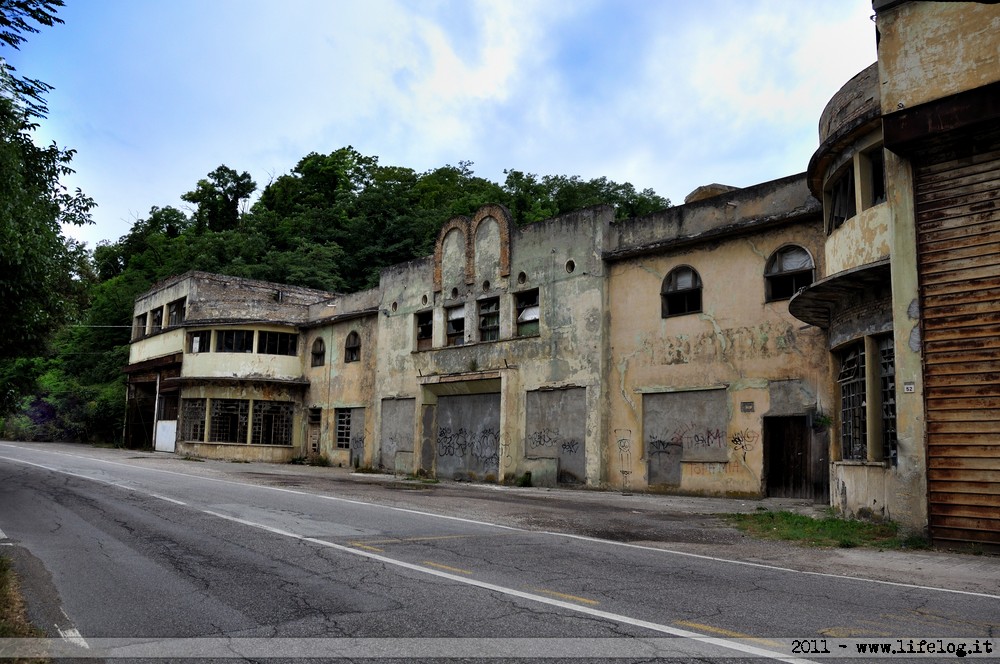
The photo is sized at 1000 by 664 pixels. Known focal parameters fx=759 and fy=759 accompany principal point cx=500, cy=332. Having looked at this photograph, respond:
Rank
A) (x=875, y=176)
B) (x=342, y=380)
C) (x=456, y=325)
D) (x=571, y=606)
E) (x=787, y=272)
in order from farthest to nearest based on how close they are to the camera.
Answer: (x=342, y=380) < (x=456, y=325) < (x=787, y=272) < (x=875, y=176) < (x=571, y=606)

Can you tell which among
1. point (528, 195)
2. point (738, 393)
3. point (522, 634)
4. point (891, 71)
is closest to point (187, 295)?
point (528, 195)

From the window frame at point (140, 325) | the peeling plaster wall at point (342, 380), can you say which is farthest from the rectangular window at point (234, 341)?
the window frame at point (140, 325)

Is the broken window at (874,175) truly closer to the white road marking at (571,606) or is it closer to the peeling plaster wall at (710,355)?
the peeling plaster wall at (710,355)

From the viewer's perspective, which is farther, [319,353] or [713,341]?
[319,353]

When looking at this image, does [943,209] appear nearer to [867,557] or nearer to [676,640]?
[867,557]

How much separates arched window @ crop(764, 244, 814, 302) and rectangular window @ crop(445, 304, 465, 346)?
35.2ft

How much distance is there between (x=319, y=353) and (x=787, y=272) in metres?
21.9

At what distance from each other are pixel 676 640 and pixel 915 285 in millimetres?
8039

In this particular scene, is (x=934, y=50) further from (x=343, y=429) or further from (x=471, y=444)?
(x=343, y=429)

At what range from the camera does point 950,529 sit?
10.1 metres

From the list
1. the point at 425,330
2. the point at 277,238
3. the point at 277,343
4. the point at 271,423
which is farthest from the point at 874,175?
the point at 277,238

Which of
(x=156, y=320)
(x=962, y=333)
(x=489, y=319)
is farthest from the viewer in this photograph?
(x=156, y=320)

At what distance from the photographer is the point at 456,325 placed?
2583cm

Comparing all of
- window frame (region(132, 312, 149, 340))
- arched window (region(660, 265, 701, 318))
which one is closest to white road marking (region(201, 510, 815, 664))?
arched window (region(660, 265, 701, 318))
